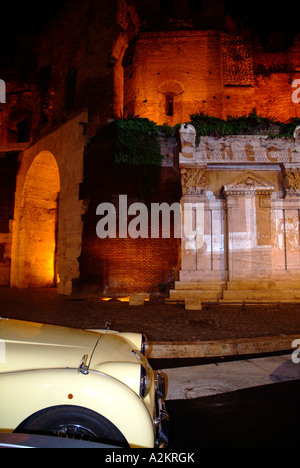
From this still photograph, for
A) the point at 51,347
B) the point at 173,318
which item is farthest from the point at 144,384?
the point at 173,318

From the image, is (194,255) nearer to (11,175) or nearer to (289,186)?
(289,186)

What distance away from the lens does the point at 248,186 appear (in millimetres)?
10961

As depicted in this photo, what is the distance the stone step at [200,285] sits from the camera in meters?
10.4

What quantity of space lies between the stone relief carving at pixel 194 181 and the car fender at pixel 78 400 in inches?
377

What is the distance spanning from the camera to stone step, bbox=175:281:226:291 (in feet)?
34.2

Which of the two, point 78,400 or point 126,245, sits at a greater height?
point 126,245

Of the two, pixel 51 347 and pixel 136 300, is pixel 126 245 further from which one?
pixel 51 347

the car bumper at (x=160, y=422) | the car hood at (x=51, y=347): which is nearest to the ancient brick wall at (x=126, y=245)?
the car hood at (x=51, y=347)

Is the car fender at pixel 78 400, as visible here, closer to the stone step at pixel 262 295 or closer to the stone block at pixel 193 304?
the stone block at pixel 193 304

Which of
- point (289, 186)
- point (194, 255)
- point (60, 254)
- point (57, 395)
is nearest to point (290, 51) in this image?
point (289, 186)

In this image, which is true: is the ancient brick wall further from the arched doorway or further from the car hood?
the car hood

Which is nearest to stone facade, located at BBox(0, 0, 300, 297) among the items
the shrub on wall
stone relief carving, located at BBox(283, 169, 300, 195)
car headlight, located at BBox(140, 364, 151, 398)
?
stone relief carving, located at BBox(283, 169, 300, 195)

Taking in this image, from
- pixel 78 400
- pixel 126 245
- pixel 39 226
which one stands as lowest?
pixel 78 400

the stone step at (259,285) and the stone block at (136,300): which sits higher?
the stone step at (259,285)
